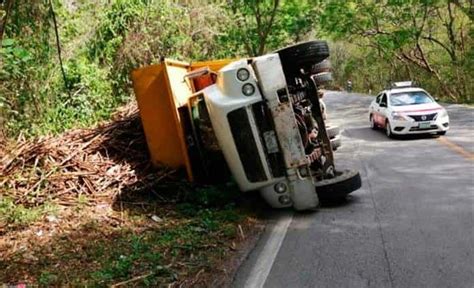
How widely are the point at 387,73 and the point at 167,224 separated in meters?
57.3

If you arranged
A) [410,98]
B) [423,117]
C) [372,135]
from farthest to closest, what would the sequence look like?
[372,135]
[410,98]
[423,117]

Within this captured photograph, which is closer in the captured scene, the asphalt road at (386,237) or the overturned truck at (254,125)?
the asphalt road at (386,237)

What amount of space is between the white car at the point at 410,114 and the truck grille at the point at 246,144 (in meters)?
8.95

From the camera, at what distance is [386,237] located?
6.19m

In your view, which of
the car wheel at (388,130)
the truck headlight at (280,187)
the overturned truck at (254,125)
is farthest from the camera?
the car wheel at (388,130)

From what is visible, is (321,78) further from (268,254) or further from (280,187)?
(268,254)

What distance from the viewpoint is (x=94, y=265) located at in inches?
214

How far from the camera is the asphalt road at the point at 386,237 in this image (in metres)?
5.03

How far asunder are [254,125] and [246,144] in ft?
0.96

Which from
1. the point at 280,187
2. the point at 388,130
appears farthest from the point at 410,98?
the point at 280,187

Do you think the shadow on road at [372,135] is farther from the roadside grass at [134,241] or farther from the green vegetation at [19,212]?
the green vegetation at [19,212]

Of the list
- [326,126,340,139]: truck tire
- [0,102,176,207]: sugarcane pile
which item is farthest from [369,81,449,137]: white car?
[0,102,176,207]: sugarcane pile

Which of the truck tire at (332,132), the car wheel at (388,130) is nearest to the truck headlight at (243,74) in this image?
the truck tire at (332,132)

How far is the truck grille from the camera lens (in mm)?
7242
